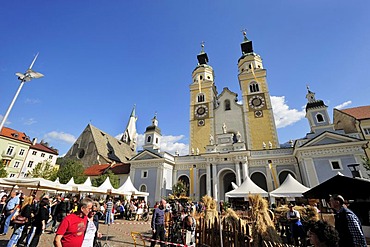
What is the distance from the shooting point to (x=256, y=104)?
29.1 m

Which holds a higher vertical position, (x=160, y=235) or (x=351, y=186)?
(x=351, y=186)

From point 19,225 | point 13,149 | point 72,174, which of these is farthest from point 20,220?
point 13,149

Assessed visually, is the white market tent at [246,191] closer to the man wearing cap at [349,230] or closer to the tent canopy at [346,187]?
the tent canopy at [346,187]

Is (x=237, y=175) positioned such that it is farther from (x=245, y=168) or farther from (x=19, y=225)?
(x=19, y=225)

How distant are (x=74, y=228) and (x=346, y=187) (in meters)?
10.2

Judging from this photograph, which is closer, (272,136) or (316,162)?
(316,162)

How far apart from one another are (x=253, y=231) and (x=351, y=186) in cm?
525

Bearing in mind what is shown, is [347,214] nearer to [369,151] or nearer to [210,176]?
[210,176]

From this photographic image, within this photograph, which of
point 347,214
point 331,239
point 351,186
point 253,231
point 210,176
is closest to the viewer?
point 331,239

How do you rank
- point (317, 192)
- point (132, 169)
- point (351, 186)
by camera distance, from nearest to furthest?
point (351, 186) → point (317, 192) → point (132, 169)

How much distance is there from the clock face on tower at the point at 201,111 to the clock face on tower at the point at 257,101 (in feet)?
25.1

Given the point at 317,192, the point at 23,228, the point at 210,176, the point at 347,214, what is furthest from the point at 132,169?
the point at 347,214

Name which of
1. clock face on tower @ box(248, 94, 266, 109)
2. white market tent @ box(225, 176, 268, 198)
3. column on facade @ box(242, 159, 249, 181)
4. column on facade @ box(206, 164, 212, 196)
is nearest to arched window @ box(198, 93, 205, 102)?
clock face on tower @ box(248, 94, 266, 109)

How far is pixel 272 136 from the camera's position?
26.1 metres
